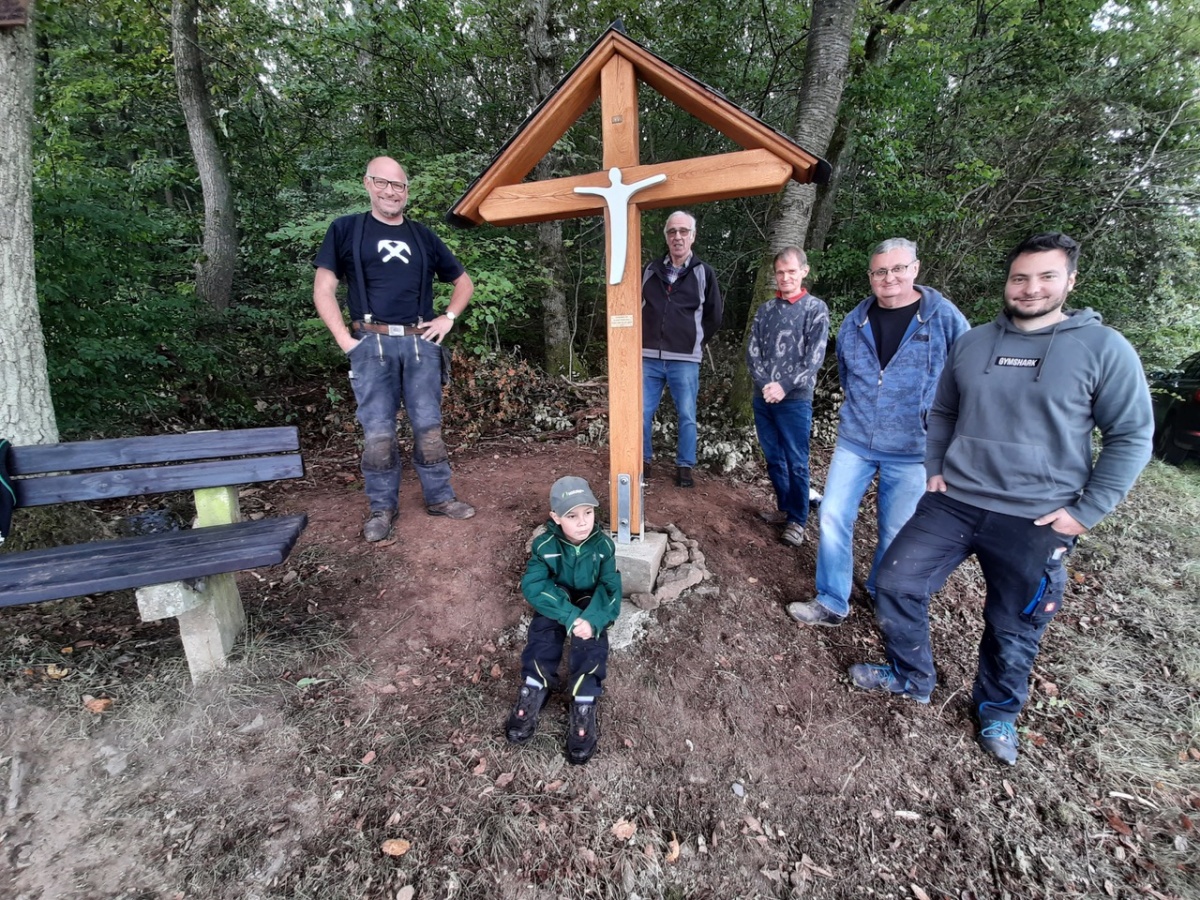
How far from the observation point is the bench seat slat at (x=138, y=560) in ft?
6.89

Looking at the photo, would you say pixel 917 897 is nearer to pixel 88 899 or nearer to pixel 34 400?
pixel 88 899

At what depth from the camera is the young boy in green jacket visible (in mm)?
2365

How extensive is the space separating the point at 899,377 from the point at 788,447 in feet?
3.54

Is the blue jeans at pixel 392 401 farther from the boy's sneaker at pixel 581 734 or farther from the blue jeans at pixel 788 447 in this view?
the blue jeans at pixel 788 447

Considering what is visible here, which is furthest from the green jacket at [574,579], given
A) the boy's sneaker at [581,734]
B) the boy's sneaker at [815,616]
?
the boy's sneaker at [815,616]

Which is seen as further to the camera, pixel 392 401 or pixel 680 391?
pixel 680 391

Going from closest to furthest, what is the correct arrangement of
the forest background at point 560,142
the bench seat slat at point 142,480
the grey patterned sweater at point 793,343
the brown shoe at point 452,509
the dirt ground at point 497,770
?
the dirt ground at point 497,770
the bench seat slat at point 142,480
the grey patterned sweater at point 793,343
the brown shoe at point 452,509
the forest background at point 560,142

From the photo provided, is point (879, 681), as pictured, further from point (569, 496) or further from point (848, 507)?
point (569, 496)

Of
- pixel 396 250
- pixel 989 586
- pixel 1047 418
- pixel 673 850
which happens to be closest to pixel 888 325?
pixel 1047 418

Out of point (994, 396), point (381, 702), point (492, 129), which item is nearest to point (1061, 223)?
point (994, 396)

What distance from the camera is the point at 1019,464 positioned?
83.8 inches

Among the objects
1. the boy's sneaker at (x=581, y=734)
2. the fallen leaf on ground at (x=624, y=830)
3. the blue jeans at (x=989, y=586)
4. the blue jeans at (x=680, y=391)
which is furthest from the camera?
the blue jeans at (x=680, y=391)

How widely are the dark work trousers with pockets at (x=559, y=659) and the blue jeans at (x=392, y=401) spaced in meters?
1.54

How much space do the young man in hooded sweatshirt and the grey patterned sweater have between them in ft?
3.80
